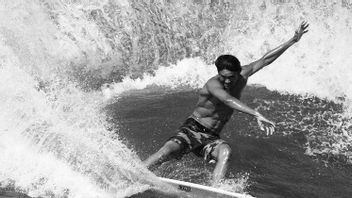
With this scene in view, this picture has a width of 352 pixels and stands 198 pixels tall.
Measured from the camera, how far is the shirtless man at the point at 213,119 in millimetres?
6328

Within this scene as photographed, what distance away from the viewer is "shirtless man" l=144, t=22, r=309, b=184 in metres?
6.33

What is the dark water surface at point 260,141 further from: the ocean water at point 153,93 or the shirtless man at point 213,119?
the shirtless man at point 213,119

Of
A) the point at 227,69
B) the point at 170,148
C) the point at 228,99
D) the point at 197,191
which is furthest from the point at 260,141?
the point at 197,191

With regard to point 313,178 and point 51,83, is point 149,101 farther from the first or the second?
point 313,178

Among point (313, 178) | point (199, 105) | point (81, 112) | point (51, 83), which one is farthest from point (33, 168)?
point (51, 83)

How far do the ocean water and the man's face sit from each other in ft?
3.47

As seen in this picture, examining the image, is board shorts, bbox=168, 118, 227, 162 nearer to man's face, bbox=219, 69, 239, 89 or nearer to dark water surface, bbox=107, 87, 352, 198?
dark water surface, bbox=107, 87, 352, 198

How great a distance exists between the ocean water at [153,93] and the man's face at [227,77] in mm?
1057

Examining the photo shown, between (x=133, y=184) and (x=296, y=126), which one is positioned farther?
(x=296, y=126)

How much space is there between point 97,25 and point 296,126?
7.39 meters

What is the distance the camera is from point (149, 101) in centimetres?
1152

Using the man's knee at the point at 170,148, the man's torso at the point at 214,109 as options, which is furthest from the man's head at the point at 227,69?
the man's knee at the point at 170,148

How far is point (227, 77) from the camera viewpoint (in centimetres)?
637

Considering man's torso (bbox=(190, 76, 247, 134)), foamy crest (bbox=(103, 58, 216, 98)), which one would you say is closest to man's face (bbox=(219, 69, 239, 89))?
man's torso (bbox=(190, 76, 247, 134))
